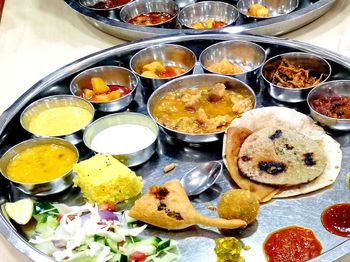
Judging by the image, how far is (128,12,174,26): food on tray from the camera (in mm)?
3889

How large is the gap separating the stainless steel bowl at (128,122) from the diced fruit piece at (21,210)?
17.2 inches

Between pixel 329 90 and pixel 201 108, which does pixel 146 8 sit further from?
pixel 329 90

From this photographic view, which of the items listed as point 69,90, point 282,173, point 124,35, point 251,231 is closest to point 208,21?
point 124,35

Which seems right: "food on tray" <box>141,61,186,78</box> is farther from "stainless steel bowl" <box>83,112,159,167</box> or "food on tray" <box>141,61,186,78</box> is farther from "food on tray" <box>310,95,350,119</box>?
"food on tray" <box>310,95,350,119</box>

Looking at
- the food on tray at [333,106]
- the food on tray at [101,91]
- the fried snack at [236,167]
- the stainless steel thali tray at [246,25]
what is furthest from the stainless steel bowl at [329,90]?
the food on tray at [101,91]

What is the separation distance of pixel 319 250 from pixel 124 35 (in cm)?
204

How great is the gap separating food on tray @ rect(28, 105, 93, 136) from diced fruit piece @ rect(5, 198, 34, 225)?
0.50 m

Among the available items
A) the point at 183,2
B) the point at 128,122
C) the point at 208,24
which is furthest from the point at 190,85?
the point at 183,2

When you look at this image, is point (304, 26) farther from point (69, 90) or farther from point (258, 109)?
point (69, 90)

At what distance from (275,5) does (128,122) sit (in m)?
1.62

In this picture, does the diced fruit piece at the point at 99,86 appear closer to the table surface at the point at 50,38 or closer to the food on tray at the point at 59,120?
the food on tray at the point at 59,120

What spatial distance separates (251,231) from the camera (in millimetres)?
2363

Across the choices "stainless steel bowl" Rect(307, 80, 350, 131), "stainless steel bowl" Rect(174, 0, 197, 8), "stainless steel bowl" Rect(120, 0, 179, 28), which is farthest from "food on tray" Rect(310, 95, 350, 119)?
"stainless steel bowl" Rect(174, 0, 197, 8)

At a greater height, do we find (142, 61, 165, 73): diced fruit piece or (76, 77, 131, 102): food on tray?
(142, 61, 165, 73): diced fruit piece
